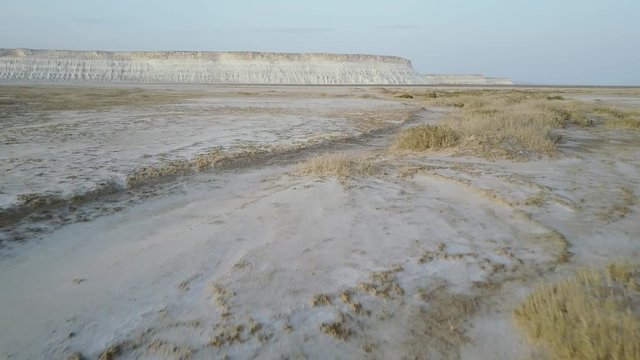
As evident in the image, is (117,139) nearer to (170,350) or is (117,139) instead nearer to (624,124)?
(170,350)

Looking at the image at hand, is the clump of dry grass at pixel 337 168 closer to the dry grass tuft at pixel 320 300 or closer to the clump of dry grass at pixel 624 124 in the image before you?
the dry grass tuft at pixel 320 300

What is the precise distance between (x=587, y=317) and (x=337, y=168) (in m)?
5.16

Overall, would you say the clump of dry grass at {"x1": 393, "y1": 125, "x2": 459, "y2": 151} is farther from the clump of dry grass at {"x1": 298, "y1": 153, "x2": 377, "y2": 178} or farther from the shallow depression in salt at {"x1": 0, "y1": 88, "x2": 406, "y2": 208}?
the shallow depression in salt at {"x1": 0, "y1": 88, "x2": 406, "y2": 208}

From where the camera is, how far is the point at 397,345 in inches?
117

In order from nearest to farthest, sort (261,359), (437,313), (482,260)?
(261,359)
(437,313)
(482,260)

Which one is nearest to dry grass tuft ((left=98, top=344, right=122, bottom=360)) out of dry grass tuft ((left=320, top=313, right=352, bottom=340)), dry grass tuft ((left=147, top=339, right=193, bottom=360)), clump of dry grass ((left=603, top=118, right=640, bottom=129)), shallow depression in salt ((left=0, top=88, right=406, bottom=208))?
dry grass tuft ((left=147, top=339, right=193, bottom=360))

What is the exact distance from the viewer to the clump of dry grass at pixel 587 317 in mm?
2432

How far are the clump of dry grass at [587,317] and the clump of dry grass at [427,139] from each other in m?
6.54

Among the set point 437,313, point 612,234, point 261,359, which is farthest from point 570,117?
point 261,359

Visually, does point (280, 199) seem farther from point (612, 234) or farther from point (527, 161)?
point (527, 161)

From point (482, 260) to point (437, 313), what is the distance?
1131 mm

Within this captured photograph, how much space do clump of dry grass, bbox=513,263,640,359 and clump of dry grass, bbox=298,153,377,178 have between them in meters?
4.17

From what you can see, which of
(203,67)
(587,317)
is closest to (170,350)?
(587,317)

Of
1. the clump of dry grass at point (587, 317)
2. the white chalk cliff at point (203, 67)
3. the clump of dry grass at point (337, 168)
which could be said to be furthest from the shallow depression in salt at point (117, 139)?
the white chalk cliff at point (203, 67)
